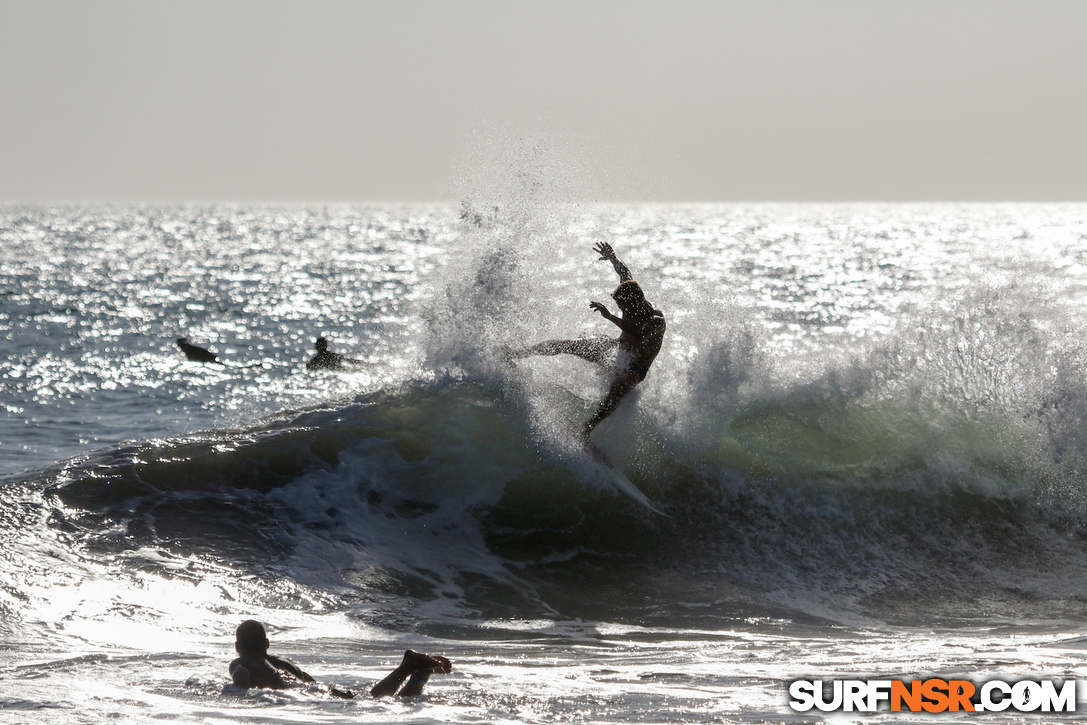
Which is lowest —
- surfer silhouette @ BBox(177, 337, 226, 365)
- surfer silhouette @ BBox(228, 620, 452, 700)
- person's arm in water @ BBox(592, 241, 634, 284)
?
surfer silhouette @ BBox(228, 620, 452, 700)

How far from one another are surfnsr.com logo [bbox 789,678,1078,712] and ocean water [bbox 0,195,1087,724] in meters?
0.15

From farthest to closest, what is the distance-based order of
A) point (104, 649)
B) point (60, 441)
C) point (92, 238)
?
point (92, 238), point (60, 441), point (104, 649)

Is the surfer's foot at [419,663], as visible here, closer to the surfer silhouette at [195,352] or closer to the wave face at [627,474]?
the wave face at [627,474]

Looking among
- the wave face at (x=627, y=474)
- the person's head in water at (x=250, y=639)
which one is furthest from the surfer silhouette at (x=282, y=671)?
the wave face at (x=627, y=474)

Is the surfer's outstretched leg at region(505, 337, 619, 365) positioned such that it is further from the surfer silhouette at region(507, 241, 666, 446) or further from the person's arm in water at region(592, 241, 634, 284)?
the person's arm in water at region(592, 241, 634, 284)

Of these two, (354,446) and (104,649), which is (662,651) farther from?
(354,446)

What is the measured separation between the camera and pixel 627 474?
11016 millimetres

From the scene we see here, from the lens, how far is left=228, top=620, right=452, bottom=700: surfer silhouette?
A: 5.98 meters

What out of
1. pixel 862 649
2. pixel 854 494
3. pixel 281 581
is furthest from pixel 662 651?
pixel 854 494

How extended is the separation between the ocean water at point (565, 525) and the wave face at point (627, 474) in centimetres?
4

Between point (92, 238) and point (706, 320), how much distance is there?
111 meters

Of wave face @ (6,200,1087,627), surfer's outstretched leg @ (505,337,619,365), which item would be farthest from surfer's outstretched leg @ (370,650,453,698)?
surfer's outstretched leg @ (505,337,619,365)

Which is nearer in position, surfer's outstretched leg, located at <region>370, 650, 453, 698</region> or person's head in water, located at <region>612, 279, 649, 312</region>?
surfer's outstretched leg, located at <region>370, 650, 453, 698</region>

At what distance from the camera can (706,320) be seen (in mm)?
12977
